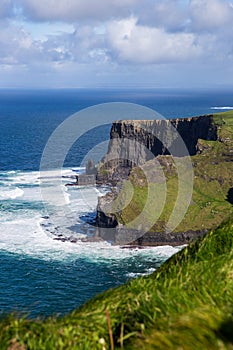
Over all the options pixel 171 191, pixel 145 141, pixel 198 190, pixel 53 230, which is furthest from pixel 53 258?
pixel 145 141

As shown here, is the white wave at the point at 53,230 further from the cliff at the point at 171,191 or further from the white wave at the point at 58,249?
the cliff at the point at 171,191

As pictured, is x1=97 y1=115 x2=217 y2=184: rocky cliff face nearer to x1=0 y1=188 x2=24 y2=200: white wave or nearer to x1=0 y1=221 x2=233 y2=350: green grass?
x1=0 y1=188 x2=24 y2=200: white wave

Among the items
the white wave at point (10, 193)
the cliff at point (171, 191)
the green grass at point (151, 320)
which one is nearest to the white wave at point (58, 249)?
the cliff at point (171, 191)

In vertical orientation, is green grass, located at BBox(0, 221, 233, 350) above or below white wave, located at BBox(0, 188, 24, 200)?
above

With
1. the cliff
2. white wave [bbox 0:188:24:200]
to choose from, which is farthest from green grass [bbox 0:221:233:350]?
white wave [bbox 0:188:24:200]

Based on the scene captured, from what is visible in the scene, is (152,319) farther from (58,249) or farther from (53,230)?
(53,230)

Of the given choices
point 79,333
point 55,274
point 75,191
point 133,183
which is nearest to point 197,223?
point 133,183
